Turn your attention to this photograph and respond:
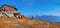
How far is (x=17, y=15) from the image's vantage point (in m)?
16.7

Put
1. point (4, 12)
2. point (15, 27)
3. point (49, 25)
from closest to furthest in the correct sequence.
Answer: point (15, 27)
point (49, 25)
point (4, 12)

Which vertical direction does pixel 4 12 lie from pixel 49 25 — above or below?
above

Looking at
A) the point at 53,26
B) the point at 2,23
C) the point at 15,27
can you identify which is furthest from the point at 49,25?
the point at 2,23

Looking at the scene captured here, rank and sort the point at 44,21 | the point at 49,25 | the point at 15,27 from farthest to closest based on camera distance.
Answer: the point at 44,21, the point at 49,25, the point at 15,27

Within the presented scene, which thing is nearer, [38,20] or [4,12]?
[38,20]

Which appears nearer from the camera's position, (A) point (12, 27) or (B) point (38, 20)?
(A) point (12, 27)

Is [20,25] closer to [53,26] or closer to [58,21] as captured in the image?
[53,26]

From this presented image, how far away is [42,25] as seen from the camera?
12.4m

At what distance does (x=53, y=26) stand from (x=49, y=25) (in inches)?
11.7

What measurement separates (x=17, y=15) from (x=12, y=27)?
5130mm

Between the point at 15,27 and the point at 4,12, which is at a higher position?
the point at 4,12

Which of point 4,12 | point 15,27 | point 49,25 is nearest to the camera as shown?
point 15,27

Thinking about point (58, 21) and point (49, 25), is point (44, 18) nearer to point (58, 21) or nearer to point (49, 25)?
point (58, 21)

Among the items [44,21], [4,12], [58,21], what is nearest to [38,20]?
[44,21]
